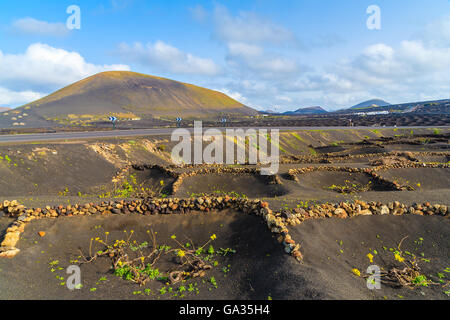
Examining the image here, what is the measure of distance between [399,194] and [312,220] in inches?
261

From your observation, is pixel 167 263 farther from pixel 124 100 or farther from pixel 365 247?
pixel 124 100

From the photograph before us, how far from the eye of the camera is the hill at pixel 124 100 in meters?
98.3

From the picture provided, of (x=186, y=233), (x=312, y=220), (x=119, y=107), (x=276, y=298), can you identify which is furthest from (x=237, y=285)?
(x=119, y=107)

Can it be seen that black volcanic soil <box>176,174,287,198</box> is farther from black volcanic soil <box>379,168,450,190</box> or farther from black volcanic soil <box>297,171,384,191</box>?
black volcanic soil <box>379,168,450,190</box>

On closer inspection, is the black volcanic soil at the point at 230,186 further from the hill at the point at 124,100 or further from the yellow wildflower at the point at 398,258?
the hill at the point at 124,100

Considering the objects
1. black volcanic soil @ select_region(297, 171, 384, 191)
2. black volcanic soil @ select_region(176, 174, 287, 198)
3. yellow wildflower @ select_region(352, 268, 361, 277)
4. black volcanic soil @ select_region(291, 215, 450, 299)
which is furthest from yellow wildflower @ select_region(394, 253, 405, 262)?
black volcanic soil @ select_region(297, 171, 384, 191)

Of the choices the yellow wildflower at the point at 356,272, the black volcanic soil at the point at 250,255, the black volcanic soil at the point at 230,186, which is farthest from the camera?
the black volcanic soil at the point at 230,186

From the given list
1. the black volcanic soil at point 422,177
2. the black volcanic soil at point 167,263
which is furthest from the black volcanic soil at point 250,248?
the black volcanic soil at point 422,177

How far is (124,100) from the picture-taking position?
12606 centimetres

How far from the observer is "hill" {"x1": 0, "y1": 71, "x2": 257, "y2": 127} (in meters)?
98.3

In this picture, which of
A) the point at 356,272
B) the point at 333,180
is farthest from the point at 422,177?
the point at 356,272

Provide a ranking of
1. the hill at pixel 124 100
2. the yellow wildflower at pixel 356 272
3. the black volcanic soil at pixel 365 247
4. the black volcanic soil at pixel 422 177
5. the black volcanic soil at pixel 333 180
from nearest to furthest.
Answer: the black volcanic soil at pixel 365 247
the yellow wildflower at pixel 356 272
the black volcanic soil at pixel 333 180
the black volcanic soil at pixel 422 177
the hill at pixel 124 100

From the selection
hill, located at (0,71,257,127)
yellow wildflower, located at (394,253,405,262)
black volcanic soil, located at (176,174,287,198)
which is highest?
hill, located at (0,71,257,127)

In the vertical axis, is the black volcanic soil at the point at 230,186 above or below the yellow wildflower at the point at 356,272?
above
